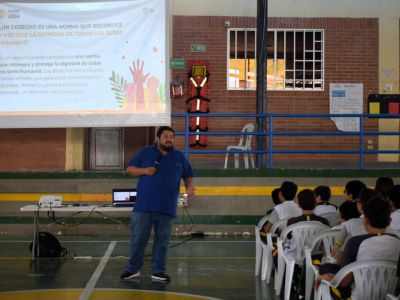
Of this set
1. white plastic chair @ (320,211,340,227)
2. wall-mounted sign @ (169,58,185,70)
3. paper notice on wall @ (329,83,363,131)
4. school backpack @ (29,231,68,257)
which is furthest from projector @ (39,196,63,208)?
paper notice on wall @ (329,83,363,131)

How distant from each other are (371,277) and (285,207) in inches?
139

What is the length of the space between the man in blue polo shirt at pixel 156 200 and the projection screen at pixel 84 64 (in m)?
5.75

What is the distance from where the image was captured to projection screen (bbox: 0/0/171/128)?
14805mm

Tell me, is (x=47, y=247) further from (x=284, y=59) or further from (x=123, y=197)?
(x=284, y=59)

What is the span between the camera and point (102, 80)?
14.8 m

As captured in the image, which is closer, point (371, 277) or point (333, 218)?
point (371, 277)

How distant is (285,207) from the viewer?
29.4 feet

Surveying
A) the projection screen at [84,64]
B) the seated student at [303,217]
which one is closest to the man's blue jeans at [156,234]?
the seated student at [303,217]

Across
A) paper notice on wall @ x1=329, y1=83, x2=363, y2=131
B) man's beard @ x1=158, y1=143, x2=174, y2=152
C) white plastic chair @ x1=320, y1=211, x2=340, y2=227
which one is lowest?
white plastic chair @ x1=320, y1=211, x2=340, y2=227

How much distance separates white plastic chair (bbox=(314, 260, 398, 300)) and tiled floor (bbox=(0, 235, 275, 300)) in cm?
271

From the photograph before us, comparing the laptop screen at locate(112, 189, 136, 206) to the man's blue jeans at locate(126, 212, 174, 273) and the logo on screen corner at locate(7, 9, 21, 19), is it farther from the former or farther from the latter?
the logo on screen corner at locate(7, 9, 21, 19)

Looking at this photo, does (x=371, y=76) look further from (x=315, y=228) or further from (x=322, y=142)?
(x=315, y=228)

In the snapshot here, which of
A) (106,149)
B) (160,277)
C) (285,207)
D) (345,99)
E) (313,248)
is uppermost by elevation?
(345,99)

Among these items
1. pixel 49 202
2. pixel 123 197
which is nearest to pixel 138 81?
pixel 123 197
